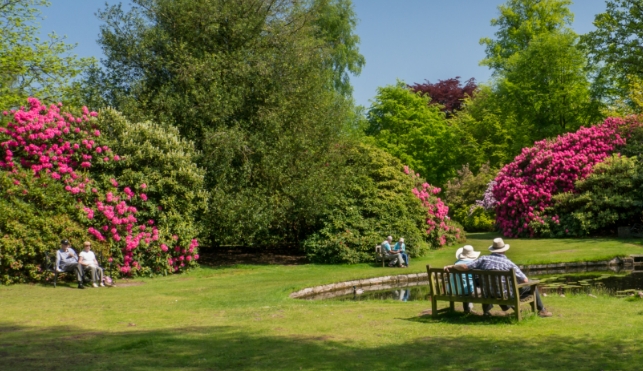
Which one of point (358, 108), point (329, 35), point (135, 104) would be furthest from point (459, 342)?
point (358, 108)

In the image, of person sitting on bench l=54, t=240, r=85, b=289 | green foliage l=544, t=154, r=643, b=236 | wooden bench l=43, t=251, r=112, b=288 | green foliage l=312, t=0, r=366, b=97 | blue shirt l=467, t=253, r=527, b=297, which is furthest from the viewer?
green foliage l=312, t=0, r=366, b=97

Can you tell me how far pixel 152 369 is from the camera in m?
7.26

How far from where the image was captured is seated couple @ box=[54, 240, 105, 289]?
18.5m

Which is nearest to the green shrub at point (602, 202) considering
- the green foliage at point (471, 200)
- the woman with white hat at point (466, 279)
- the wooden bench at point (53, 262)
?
the green foliage at point (471, 200)

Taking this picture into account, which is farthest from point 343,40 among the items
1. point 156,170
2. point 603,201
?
point 156,170

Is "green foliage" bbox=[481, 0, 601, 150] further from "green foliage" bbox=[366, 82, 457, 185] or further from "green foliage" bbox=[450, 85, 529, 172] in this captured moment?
"green foliage" bbox=[366, 82, 457, 185]

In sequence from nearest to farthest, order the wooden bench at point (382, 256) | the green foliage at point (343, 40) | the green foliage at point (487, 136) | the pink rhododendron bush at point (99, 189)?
the pink rhododendron bush at point (99, 189)
the wooden bench at point (382, 256)
the green foliage at point (343, 40)
the green foliage at point (487, 136)

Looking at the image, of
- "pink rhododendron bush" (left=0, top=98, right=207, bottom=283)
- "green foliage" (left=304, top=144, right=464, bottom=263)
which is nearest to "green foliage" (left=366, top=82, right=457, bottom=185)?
"green foliage" (left=304, top=144, right=464, bottom=263)

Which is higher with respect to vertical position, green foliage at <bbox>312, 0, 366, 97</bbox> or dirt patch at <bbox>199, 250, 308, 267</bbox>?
green foliage at <bbox>312, 0, 366, 97</bbox>

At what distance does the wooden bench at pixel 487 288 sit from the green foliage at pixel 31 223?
12.7m

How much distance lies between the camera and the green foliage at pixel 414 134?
5069cm

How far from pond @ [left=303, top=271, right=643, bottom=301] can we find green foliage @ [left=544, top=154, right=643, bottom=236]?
11792 mm

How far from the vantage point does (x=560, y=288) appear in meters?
16.7

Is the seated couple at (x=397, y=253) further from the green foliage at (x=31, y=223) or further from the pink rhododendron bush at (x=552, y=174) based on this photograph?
the pink rhododendron bush at (x=552, y=174)
